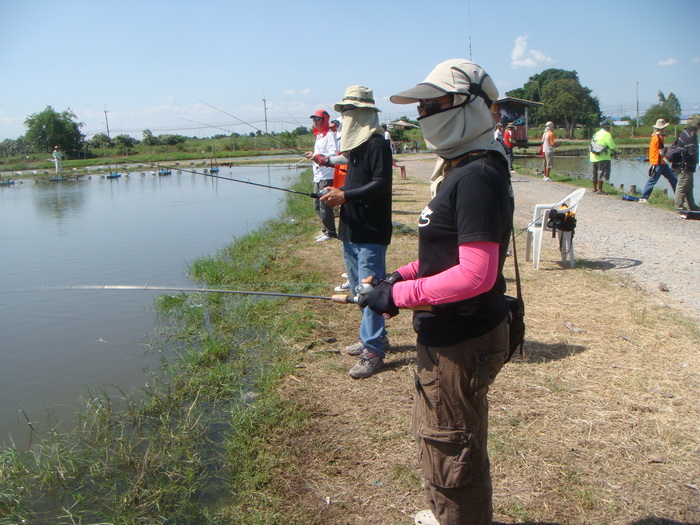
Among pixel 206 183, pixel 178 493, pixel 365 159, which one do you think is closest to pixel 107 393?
pixel 178 493

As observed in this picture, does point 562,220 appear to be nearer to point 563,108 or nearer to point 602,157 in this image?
point 602,157

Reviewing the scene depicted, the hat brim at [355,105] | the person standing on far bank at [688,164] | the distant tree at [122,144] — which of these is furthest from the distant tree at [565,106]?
the hat brim at [355,105]

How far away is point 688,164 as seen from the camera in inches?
418

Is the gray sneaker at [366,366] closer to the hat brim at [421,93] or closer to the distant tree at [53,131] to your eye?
the hat brim at [421,93]

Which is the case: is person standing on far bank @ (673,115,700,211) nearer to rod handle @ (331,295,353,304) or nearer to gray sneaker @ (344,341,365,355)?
gray sneaker @ (344,341,365,355)

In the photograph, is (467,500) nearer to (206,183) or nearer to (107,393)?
(107,393)

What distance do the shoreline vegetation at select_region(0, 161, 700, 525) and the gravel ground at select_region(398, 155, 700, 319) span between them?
0.66 metres

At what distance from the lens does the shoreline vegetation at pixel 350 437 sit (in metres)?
2.92

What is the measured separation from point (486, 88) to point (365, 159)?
2.16 metres

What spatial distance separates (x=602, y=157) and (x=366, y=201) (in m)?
11.3

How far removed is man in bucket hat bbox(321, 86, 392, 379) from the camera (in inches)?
166

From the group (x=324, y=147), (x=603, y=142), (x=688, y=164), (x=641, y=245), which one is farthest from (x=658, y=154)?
(x=324, y=147)

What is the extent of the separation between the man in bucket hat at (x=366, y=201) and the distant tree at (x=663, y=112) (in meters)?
34.6

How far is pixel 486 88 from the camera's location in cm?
215
